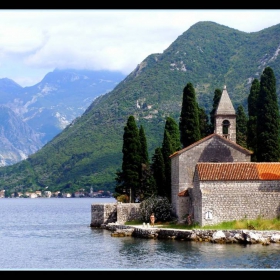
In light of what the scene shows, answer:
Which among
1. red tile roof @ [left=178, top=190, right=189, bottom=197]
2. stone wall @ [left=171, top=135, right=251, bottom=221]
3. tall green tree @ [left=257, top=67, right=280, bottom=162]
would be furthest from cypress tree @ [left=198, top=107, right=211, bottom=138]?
red tile roof @ [left=178, top=190, right=189, bottom=197]

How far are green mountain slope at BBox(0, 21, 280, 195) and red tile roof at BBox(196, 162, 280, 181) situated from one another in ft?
374

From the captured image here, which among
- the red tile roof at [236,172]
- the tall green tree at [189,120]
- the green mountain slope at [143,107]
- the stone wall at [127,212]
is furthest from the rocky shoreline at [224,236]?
the green mountain slope at [143,107]

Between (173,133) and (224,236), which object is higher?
(173,133)

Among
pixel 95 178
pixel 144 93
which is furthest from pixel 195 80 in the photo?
pixel 95 178

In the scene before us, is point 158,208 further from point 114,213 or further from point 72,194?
point 72,194

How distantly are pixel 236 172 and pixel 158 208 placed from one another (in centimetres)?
939

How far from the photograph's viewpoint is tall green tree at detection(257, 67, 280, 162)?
144ft

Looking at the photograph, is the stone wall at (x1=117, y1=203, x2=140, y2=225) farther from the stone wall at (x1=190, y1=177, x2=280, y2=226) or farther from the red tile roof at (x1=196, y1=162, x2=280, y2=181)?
the red tile roof at (x1=196, y1=162, x2=280, y2=181)

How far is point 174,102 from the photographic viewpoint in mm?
173625

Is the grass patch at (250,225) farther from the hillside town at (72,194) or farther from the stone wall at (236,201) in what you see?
the hillside town at (72,194)

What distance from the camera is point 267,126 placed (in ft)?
144

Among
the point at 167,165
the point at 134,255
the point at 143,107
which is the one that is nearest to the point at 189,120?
the point at 167,165

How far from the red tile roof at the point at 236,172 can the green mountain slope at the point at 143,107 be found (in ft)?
374
